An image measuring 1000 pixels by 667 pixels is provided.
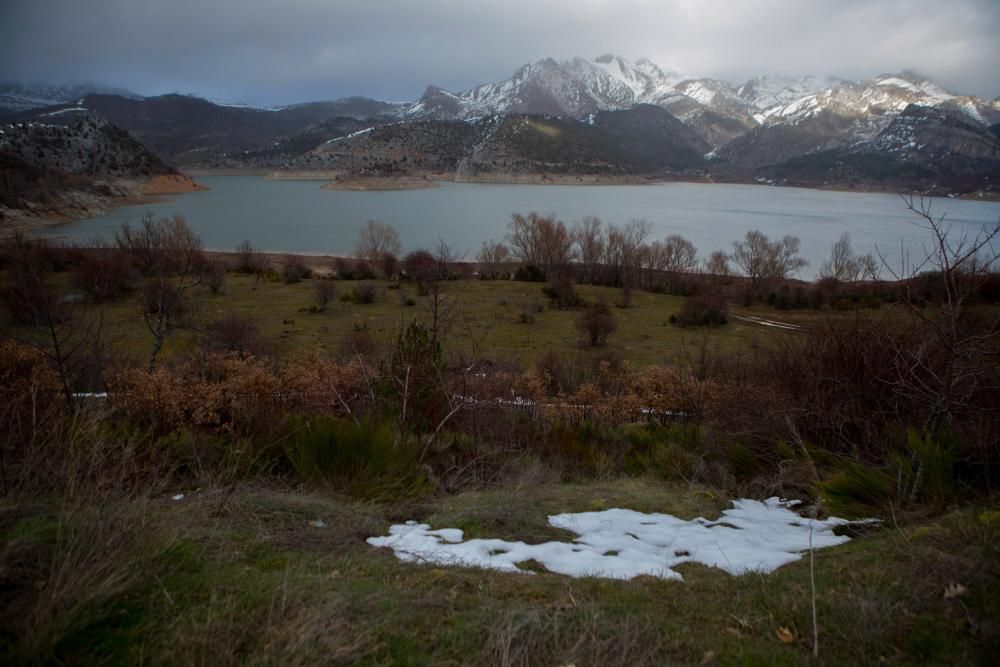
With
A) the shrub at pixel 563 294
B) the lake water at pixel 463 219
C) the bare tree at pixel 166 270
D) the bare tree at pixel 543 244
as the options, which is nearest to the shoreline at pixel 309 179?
the lake water at pixel 463 219

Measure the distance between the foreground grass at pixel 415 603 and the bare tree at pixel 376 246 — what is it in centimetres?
4430

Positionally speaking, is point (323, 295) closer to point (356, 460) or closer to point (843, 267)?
point (356, 460)

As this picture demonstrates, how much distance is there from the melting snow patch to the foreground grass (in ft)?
0.69

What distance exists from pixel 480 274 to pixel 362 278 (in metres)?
9.22

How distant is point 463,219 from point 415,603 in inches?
2790

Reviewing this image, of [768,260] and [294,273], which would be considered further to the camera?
[768,260]

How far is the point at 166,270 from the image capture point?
106ft

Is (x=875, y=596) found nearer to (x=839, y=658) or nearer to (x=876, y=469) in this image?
(x=839, y=658)

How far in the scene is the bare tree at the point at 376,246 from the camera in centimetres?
4678

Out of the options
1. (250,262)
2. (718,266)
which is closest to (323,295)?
(250,262)

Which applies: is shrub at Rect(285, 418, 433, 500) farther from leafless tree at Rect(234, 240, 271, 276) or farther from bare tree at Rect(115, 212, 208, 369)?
leafless tree at Rect(234, 240, 271, 276)

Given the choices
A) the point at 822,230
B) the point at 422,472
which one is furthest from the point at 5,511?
the point at 822,230

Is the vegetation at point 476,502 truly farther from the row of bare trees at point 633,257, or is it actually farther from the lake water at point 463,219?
the lake water at point 463,219

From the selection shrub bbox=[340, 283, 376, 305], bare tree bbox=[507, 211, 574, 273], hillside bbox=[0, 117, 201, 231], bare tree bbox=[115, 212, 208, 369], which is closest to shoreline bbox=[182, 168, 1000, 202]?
hillside bbox=[0, 117, 201, 231]
